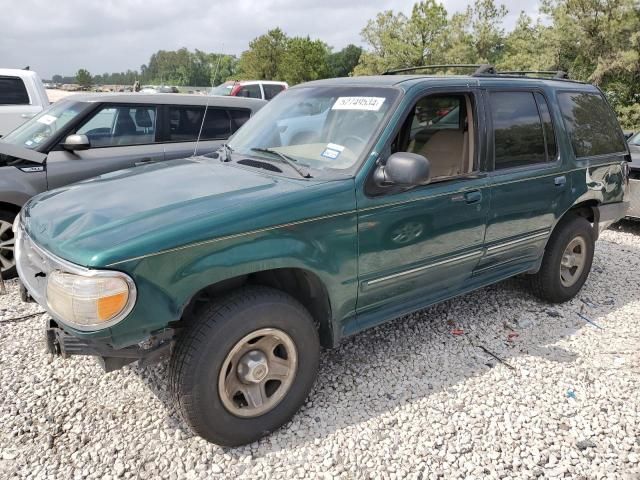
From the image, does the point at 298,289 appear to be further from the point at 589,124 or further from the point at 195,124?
the point at 195,124

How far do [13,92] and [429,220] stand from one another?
25.9ft

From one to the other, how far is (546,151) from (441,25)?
110 feet

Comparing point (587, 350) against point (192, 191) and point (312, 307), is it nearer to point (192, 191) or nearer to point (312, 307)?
point (312, 307)

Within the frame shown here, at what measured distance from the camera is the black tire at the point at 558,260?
13.7ft

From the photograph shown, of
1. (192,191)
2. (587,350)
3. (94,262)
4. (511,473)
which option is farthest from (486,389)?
(94,262)

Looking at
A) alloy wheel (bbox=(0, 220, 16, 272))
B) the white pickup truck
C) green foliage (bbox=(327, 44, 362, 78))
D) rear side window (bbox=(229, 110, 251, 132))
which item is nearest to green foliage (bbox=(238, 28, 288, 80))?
the white pickup truck

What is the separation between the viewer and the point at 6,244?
463 centimetres

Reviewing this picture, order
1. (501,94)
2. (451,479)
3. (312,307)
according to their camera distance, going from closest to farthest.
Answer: (451,479) < (312,307) < (501,94)

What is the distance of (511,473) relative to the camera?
248cm

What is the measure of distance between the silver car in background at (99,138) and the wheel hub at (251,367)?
104 inches

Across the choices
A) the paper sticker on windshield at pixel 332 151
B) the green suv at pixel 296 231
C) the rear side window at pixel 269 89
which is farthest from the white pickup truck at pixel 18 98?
the rear side window at pixel 269 89

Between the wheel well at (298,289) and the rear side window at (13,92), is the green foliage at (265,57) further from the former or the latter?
the wheel well at (298,289)

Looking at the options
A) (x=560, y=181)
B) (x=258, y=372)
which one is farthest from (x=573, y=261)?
(x=258, y=372)

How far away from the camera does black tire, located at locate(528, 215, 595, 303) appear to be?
4168mm
